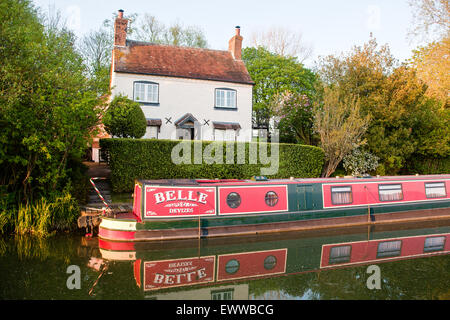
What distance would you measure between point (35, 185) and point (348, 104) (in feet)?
46.8

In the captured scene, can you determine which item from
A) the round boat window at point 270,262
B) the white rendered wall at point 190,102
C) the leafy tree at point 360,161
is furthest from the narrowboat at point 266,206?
the white rendered wall at point 190,102

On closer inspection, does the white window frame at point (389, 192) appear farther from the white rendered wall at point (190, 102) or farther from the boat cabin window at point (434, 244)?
the white rendered wall at point (190, 102)

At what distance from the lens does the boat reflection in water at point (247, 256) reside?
267 inches

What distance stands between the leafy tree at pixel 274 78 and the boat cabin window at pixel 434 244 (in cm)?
1796

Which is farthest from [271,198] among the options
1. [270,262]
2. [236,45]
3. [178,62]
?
[236,45]

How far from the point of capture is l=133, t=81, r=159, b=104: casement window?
18531 millimetres

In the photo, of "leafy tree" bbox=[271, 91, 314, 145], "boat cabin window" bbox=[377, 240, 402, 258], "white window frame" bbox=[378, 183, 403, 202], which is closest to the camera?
"boat cabin window" bbox=[377, 240, 402, 258]

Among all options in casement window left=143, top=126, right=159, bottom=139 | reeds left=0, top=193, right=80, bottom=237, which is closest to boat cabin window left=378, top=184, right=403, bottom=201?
reeds left=0, top=193, right=80, bottom=237

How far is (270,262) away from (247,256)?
2.12ft

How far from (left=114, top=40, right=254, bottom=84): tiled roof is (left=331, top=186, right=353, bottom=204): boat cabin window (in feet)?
37.2

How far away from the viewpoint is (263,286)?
677cm

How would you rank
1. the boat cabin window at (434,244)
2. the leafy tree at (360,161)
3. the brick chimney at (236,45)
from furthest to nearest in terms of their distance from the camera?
the brick chimney at (236,45) → the leafy tree at (360,161) → the boat cabin window at (434,244)

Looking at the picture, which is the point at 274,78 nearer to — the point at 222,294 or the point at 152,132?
the point at 152,132

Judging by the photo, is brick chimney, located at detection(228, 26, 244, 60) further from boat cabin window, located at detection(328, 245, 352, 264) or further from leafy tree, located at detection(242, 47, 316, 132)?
boat cabin window, located at detection(328, 245, 352, 264)
